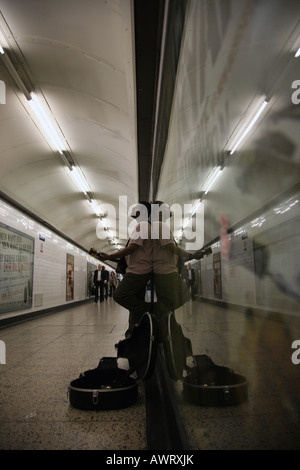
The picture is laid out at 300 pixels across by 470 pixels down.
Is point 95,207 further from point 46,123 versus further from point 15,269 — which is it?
point 46,123

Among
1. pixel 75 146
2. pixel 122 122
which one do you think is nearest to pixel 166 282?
pixel 122 122

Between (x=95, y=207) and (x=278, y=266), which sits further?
(x=95, y=207)

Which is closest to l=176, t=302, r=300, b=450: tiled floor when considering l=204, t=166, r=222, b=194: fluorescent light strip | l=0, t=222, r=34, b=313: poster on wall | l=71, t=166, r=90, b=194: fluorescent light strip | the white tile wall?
l=204, t=166, r=222, b=194: fluorescent light strip

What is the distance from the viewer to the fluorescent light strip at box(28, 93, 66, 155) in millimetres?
4914

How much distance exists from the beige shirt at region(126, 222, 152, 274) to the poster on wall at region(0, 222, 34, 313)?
162 inches

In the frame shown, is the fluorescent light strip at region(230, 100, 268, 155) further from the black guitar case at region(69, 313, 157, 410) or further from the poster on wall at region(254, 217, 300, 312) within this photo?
the black guitar case at region(69, 313, 157, 410)

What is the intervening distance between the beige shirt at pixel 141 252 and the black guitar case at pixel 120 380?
1.76 feet

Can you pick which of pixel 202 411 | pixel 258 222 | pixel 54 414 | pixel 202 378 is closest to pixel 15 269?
pixel 54 414

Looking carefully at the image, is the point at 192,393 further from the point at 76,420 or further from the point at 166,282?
the point at 166,282

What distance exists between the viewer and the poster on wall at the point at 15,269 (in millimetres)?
6008

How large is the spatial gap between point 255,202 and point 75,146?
19.4 ft

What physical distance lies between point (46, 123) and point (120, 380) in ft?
15.7

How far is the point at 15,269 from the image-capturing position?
6625 mm

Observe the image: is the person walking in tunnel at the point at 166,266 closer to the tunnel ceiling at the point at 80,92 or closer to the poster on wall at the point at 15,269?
the tunnel ceiling at the point at 80,92
